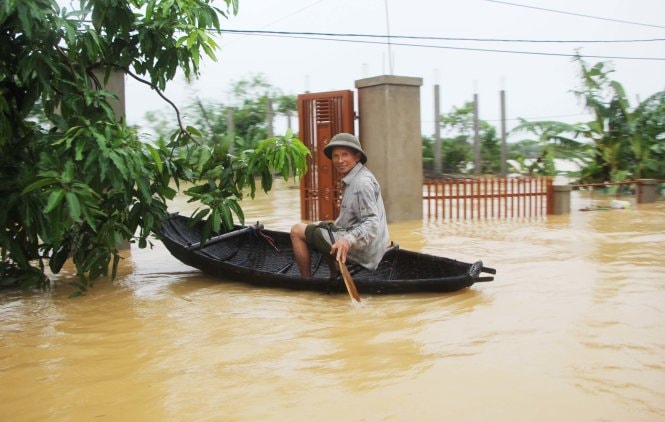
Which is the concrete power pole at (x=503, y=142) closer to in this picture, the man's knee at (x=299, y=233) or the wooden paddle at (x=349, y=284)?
the man's knee at (x=299, y=233)

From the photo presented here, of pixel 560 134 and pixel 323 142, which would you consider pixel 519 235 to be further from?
pixel 560 134

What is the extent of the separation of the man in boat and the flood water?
1.40 feet

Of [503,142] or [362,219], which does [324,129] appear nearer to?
[362,219]

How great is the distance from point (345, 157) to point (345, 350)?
2001 millimetres

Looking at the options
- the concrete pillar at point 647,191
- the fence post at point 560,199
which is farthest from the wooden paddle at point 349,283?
the concrete pillar at point 647,191

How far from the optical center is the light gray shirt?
557 cm

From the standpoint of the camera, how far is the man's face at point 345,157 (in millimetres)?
5754

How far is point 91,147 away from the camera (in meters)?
5.07

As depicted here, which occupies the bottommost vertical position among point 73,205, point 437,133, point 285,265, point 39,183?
point 285,265

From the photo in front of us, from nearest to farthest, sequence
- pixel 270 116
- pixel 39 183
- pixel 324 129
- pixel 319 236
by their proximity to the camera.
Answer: pixel 39 183 < pixel 319 236 < pixel 324 129 < pixel 270 116

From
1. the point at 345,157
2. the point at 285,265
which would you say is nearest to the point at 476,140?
the point at 285,265

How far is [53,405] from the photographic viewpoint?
11.6 feet

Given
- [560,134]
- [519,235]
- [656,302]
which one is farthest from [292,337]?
[560,134]

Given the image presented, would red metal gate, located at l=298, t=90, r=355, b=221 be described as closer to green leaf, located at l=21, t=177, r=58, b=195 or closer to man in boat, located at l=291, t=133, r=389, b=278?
man in boat, located at l=291, t=133, r=389, b=278
